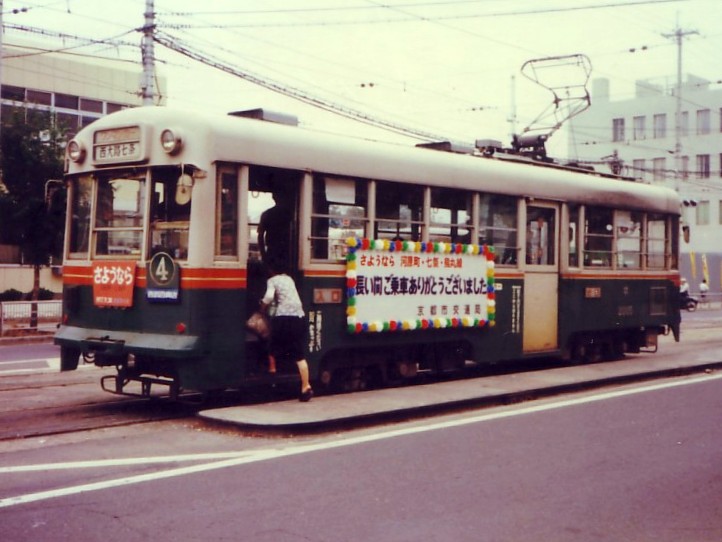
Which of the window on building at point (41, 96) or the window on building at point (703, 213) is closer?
the window on building at point (41, 96)

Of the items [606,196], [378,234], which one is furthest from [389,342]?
[606,196]

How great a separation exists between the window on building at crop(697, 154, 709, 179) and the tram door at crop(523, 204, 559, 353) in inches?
2179

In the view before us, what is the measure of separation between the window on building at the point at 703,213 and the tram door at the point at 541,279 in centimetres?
5579

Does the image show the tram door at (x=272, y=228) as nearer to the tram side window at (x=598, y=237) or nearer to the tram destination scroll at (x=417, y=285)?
the tram destination scroll at (x=417, y=285)

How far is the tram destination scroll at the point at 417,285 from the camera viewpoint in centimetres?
1134

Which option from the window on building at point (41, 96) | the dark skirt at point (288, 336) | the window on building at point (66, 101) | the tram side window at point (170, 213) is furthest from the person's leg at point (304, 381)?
the window on building at point (66, 101)

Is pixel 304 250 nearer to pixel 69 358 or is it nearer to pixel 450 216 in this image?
pixel 450 216

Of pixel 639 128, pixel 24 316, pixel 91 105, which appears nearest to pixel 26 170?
pixel 24 316

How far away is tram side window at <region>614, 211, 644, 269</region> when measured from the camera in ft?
52.3

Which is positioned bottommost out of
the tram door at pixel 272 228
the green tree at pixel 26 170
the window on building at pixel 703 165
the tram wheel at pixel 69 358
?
the tram wheel at pixel 69 358

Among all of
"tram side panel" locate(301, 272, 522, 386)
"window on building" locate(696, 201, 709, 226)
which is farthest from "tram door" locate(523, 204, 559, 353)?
"window on building" locate(696, 201, 709, 226)

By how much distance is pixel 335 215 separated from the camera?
36.7ft

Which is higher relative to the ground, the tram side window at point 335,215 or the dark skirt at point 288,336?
the tram side window at point 335,215

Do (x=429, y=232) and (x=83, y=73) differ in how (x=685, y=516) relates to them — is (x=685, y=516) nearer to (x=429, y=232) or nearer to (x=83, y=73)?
(x=429, y=232)
